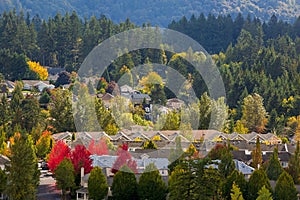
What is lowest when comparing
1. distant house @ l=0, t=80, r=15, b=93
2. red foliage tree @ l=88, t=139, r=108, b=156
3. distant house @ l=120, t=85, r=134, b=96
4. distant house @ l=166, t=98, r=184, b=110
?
red foliage tree @ l=88, t=139, r=108, b=156

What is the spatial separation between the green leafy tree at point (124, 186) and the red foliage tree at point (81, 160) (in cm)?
344

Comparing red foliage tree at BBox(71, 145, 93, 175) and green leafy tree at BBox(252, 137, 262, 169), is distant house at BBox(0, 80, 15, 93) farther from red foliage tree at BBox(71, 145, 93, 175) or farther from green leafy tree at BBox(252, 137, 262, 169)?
green leafy tree at BBox(252, 137, 262, 169)

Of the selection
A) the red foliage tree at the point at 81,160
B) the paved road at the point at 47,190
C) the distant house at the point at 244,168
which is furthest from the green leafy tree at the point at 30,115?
the distant house at the point at 244,168

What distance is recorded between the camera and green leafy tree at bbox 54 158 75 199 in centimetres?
3975

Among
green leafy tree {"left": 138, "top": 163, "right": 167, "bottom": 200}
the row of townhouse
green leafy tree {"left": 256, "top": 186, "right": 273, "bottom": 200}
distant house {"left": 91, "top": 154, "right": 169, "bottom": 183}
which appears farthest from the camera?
the row of townhouse

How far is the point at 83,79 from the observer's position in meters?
77.8

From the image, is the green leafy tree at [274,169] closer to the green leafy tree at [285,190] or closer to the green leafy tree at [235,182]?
the green leafy tree at [235,182]

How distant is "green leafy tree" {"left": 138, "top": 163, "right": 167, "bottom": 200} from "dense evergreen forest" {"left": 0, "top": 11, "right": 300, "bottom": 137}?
91.2 ft

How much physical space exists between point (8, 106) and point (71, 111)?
17.8 ft

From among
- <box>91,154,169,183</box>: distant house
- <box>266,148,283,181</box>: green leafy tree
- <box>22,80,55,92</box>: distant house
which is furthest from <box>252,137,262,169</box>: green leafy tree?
<box>22,80,55,92</box>: distant house

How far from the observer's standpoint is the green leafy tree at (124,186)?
3809 centimetres

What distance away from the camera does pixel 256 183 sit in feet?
121

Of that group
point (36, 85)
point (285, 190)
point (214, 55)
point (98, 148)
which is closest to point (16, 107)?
point (36, 85)

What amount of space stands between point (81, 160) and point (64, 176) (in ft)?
7.24
